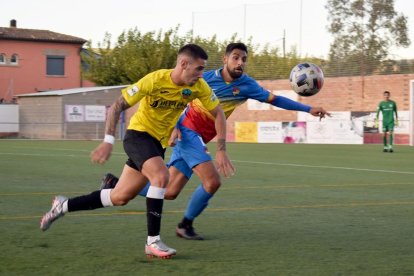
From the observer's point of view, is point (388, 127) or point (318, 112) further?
point (388, 127)

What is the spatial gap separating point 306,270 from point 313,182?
867 centimetres

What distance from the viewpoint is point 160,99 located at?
7.05 meters

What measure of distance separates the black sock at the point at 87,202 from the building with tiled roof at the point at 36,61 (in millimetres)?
57571

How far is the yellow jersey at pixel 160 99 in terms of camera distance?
696 centimetres

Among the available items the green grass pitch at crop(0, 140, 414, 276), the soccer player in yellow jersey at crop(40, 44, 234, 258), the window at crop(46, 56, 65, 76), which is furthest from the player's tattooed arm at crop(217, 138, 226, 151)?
the window at crop(46, 56, 65, 76)

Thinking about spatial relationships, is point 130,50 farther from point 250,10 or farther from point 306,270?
point 306,270

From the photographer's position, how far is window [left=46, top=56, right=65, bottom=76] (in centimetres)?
6625

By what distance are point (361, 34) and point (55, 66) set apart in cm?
2407

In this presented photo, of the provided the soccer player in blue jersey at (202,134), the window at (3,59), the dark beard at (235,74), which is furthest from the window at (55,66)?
the dark beard at (235,74)

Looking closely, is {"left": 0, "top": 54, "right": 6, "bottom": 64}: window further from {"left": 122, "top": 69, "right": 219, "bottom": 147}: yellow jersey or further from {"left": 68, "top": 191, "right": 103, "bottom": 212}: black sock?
{"left": 122, "top": 69, "right": 219, "bottom": 147}: yellow jersey

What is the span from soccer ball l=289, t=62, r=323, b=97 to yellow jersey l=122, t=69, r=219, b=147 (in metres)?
2.69

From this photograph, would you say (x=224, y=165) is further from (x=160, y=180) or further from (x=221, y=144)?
(x=160, y=180)

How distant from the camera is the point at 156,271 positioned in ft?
20.0

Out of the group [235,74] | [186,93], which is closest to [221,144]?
[186,93]
